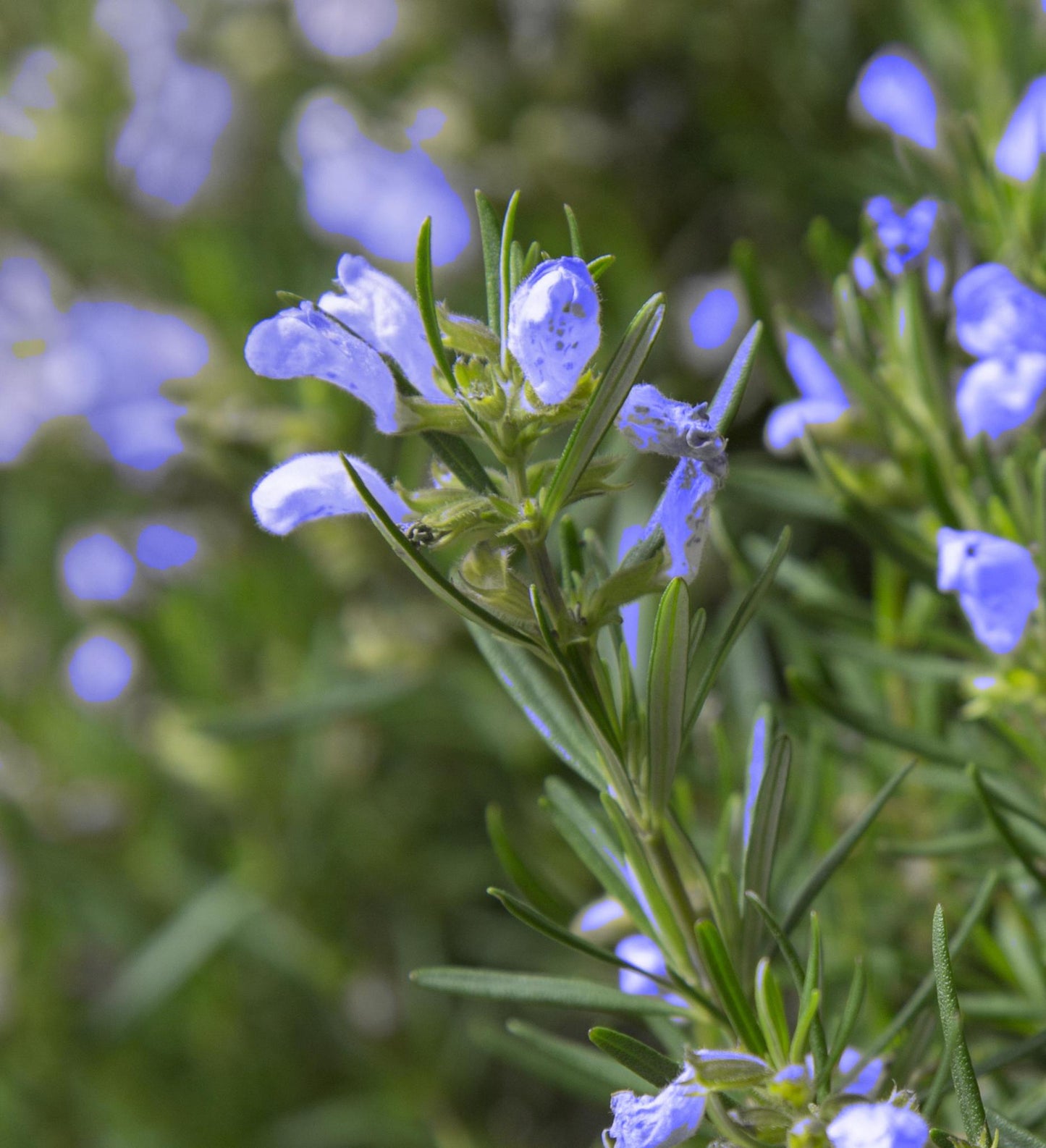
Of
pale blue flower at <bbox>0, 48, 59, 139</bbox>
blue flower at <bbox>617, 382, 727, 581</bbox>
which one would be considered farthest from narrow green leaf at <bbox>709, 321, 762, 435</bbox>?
pale blue flower at <bbox>0, 48, 59, 139</bbox>

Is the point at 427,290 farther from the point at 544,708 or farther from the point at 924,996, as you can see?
the point at 924,996

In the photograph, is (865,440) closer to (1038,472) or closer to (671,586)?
(1038,472)

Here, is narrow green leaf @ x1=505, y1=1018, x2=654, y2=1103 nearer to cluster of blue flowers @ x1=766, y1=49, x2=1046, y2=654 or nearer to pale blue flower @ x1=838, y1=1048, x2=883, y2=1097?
pale blue flower @ x1=838, y1=1048, x2=883, y2=1097

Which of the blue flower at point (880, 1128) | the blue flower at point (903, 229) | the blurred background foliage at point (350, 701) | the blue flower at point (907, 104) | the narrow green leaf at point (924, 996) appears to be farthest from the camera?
the blurred background foliage at point (350, 701)

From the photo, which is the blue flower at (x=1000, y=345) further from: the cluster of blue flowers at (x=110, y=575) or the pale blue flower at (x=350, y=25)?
the pale blue flower at (x=350, y=25)

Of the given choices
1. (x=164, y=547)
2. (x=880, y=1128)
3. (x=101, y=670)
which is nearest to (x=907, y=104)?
(x=880, y=1128)

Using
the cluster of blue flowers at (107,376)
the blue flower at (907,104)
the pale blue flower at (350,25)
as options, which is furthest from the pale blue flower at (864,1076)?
the pale blue flower at (350,25)

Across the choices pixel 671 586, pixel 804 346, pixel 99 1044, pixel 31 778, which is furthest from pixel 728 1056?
pixel 31 778
